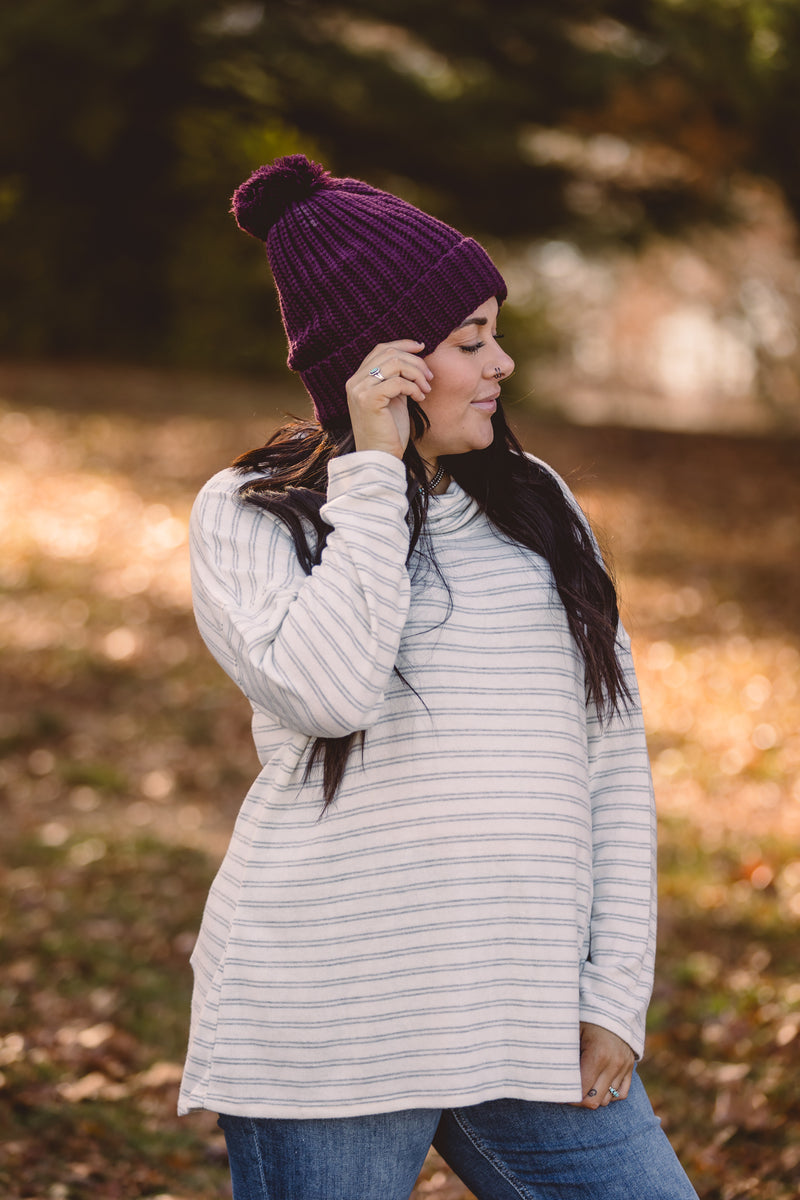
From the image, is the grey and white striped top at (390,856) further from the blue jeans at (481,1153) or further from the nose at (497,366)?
the nose at (497,366)

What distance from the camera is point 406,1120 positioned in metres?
1.84

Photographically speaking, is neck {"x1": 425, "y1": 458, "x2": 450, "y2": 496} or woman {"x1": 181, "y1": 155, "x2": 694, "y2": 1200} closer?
woman {"x1": 181, "y1": 155, "x2": 694, "y2": 1200}

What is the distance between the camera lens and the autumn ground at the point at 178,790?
392 cm

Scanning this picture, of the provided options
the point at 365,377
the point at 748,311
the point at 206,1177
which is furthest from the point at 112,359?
the point at 365,377

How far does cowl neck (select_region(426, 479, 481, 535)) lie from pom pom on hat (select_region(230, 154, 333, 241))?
21.6 inches

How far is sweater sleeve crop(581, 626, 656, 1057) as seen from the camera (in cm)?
191

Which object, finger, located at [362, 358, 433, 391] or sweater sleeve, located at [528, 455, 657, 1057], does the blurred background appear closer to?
sweater sleeve, located at [528, 455, 657, 1057]

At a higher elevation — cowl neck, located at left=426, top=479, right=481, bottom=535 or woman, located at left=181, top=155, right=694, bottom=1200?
cowl neck, located at left=426, top=479, right=481, bottom=535

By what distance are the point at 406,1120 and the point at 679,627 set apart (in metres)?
8.51

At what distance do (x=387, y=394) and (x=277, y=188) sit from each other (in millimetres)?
446

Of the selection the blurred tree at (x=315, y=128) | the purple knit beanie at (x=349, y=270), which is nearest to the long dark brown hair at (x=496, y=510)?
the purple knit beanie at (x=349, y=270)

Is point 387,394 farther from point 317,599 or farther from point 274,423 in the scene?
point 274,423

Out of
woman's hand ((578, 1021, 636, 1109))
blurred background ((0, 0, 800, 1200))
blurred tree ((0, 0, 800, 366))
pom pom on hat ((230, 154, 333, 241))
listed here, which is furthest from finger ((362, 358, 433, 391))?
blurred tree ((0, 0, 800, 366))

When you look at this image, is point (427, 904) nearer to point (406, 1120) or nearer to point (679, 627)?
point (406, 1120)
